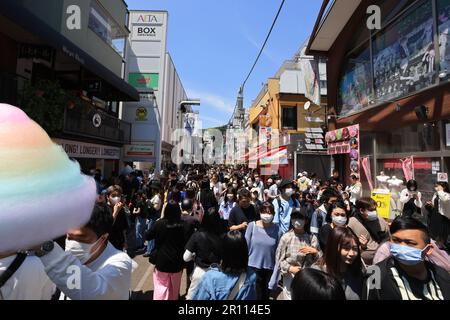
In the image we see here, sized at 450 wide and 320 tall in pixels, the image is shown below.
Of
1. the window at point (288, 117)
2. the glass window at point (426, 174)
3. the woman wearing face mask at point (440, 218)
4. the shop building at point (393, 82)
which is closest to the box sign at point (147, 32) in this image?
the window at point (288, 117)

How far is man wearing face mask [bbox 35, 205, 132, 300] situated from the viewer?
144 centimetres

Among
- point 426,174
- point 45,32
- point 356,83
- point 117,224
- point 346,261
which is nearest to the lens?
point 346,261

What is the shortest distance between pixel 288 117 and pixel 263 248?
58.4ft

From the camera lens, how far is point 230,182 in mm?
10312

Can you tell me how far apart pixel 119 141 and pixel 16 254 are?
1479 centimetres

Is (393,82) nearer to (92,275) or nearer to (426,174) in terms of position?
(426,174)

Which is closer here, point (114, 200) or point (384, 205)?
point (114, 200)

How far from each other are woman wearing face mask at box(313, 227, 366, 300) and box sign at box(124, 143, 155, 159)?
16.9 metres

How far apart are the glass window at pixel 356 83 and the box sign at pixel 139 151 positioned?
12.5m

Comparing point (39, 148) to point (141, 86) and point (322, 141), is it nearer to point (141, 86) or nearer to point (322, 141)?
point (322, 141)

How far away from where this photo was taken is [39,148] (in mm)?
1352

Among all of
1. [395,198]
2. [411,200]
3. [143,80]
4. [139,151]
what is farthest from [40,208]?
[143,80]

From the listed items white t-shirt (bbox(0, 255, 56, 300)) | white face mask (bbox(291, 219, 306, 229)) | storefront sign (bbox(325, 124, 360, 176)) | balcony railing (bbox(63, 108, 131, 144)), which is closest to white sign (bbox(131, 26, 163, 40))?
balcony railing (bbox(63, 108, 131, 144))

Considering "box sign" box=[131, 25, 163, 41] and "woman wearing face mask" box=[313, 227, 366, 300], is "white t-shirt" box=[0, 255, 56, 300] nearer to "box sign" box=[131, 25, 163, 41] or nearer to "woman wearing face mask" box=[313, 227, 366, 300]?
"woman wearing face mask" box=[313, 227, 366, 300]
